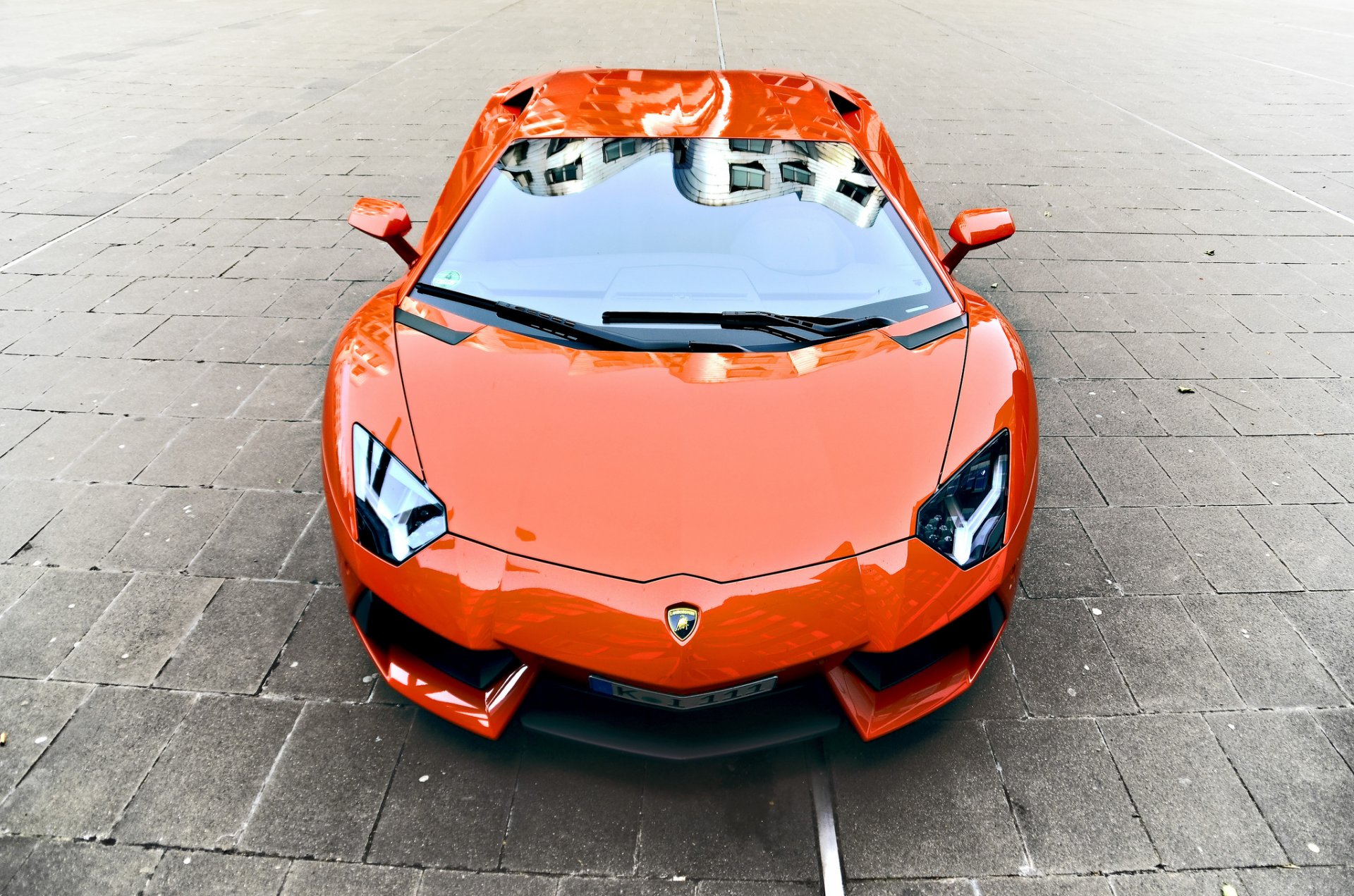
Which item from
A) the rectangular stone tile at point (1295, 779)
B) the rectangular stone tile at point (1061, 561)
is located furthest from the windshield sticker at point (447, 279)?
the rectangular stone tile at point (1295, 779)

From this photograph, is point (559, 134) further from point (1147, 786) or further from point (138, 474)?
point (1147, 786)

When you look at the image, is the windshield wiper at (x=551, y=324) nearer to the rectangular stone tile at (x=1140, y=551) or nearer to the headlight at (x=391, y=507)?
the headlight at (x=391, y=507)

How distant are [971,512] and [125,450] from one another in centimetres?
333

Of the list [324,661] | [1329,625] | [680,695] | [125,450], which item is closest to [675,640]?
[680,695]

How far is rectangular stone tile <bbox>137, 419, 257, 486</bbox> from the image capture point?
3213mm

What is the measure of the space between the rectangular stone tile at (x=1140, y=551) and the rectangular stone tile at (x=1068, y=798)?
74cm

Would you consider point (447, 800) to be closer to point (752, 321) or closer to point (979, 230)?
point (752, 321)

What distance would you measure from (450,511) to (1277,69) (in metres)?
14.2

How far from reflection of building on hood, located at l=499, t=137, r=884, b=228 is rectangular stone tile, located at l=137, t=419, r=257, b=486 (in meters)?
1.71

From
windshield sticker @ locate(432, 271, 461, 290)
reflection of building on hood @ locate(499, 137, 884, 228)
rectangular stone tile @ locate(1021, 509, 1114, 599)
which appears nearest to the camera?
windshield sticker @ locate(432, 271, 461, 290)

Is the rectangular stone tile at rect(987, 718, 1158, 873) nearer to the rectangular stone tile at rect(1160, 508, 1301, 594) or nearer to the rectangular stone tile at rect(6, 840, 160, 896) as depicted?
the rectangular stone tile at rect(1160, 508, 1301, 594)

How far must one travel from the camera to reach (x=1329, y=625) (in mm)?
2648

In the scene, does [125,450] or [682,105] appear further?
[125,450]

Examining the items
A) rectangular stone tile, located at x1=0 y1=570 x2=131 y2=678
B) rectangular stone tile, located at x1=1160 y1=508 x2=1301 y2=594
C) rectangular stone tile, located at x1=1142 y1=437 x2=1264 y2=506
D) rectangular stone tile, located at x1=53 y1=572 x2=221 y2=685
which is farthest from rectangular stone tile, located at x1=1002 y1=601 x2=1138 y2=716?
rectangular stone tile, located at x1=0 y1=570 x2=131 y2=678
